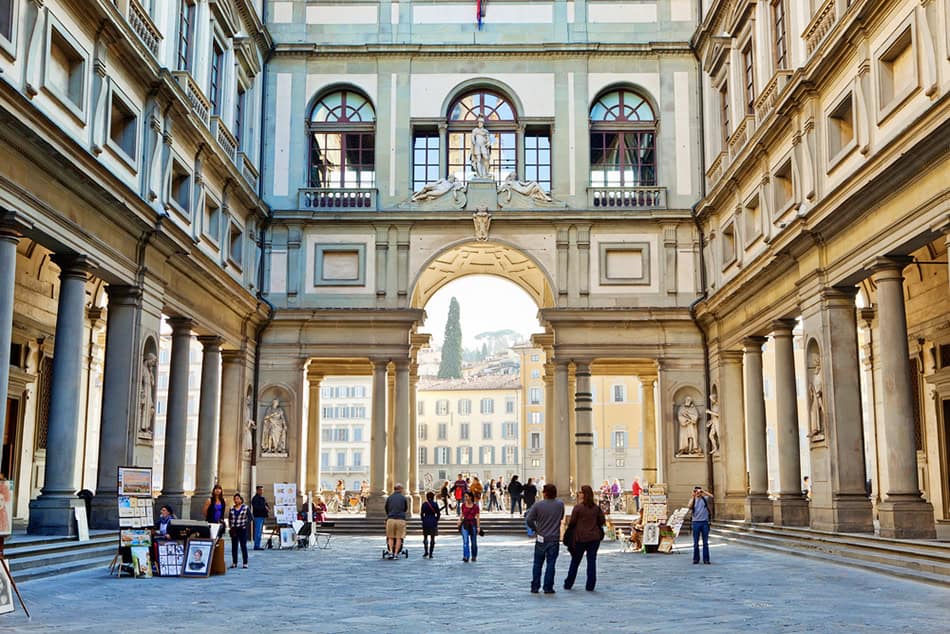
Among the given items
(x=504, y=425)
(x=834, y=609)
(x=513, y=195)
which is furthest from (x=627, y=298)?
(x=504, y=425)

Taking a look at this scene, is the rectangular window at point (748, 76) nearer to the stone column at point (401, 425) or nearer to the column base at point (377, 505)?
the stone column at point (401, 425)

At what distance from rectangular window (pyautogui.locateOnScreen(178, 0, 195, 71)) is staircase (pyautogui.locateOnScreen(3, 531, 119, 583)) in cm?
1169

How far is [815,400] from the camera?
2316cm

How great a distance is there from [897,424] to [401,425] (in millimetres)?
17398

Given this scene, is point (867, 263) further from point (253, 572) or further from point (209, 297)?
point (209, 297)

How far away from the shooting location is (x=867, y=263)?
775 inches

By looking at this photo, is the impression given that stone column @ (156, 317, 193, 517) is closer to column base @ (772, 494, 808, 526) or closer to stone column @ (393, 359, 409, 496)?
stone column @ (393, 359, 409, 496)

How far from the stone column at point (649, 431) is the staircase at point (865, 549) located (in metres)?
11.5

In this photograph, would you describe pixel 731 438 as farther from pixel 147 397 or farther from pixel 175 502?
pixel 147 397

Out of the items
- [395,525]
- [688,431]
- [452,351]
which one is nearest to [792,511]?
[688,431]

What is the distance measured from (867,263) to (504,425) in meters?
78.5

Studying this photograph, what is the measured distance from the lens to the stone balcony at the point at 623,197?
33.4 meters

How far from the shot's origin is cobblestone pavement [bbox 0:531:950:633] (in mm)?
11195

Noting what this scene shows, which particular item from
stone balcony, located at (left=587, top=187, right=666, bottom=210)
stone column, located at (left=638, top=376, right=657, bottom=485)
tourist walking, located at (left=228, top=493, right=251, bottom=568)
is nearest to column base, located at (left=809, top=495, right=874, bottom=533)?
tourist walking, located at (left=228, top=493, right=251, bottom=568)
